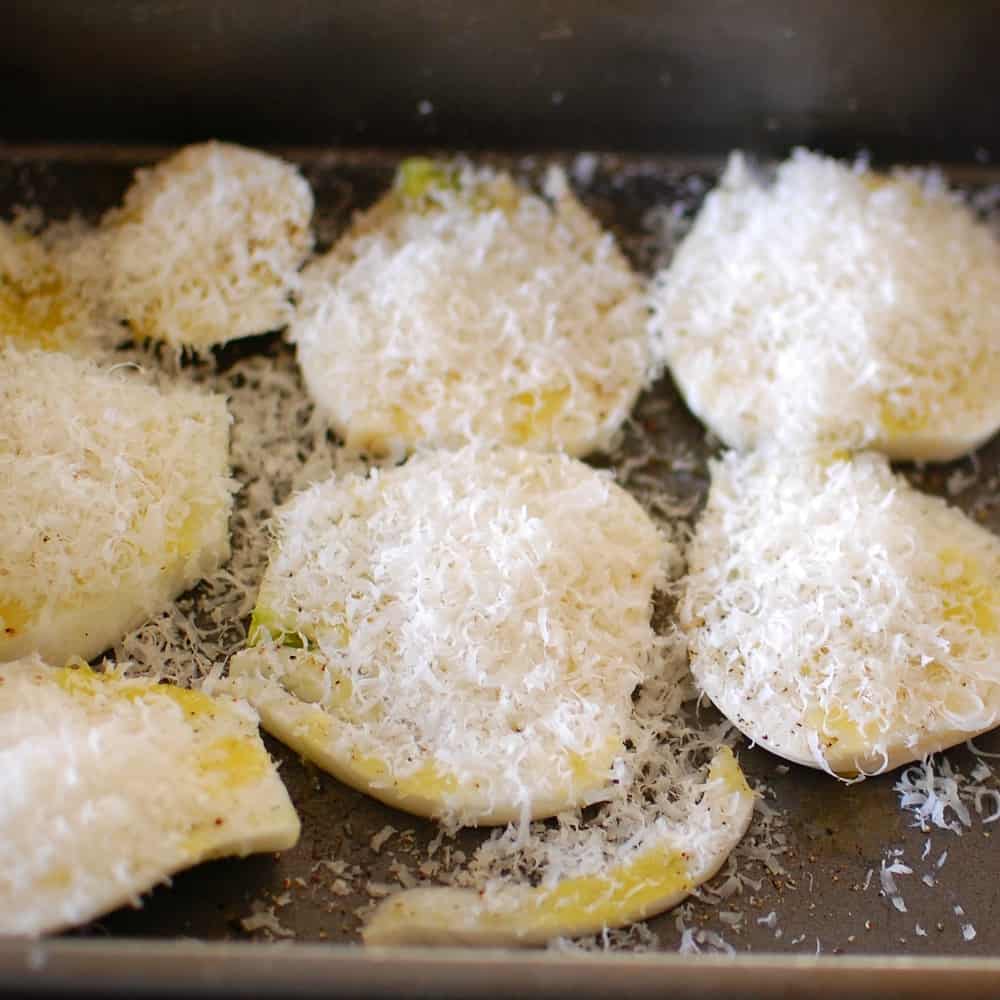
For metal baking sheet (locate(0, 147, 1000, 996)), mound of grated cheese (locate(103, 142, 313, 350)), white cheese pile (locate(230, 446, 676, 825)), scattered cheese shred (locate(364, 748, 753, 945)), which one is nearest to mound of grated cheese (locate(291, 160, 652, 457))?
mound of grated cheese (locate(103, 142, 313, 350))

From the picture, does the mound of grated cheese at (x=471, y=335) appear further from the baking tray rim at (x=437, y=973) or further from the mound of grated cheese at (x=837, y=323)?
the baking tray rim at (x=437, y=973)

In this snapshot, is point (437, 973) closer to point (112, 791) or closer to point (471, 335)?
point (112, 791)

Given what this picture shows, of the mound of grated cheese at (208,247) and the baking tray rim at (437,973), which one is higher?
the mound of grated cheese at (208,247)

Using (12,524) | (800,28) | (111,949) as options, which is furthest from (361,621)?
(800,28)

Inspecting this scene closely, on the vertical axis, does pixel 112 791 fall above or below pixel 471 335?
below

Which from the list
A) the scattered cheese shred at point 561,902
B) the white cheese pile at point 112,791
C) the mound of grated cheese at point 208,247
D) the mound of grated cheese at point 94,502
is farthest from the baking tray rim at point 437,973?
the mound of grated cheese at point 208,247

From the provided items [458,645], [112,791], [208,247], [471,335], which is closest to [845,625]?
[458,645]

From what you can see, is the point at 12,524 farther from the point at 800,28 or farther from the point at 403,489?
the point at 800,28
